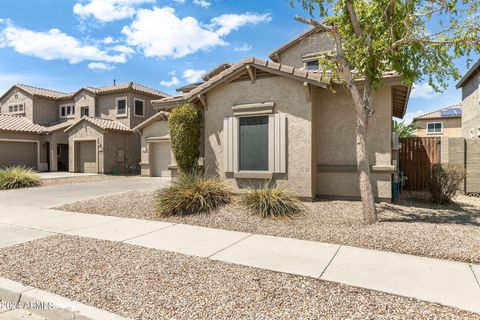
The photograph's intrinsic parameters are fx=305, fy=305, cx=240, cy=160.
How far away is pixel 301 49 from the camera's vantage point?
699 inches

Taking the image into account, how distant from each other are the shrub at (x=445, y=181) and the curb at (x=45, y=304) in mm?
9668

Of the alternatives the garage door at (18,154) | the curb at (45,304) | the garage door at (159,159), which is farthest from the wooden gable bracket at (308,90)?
the garage door at (18,154)

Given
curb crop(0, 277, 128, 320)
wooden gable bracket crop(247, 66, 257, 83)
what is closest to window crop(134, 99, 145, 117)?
wooden gable bracket crop(247, 66, 257, 83)

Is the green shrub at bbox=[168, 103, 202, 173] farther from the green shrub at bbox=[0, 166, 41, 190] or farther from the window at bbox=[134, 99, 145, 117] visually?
the window at bbox=[134, 99, 145, 117]

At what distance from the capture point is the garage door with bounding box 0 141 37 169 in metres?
24.1

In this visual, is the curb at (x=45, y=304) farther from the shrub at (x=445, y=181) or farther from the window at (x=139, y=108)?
the window at (x=139, y=108)

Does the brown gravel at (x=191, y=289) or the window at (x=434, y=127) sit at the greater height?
the window at (x=434, y=127)

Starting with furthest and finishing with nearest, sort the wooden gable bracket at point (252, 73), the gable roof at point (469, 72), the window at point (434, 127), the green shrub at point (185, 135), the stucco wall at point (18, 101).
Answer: the window at point (434, 127), the stucco wall at point (18, 101), the gable roof at point (469, 72), the green shrub at point (185, 135), the wooden gable bracket at point (252, 73)

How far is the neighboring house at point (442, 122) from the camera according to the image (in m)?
33.5

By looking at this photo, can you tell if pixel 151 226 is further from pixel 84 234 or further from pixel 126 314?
pixel 126 314

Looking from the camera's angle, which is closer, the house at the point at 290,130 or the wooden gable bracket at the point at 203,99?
the house at the point at 290,130

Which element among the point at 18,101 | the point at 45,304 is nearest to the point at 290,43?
the point at 45,304

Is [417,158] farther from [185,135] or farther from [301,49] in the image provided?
[185,135]

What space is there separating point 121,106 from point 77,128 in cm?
382
